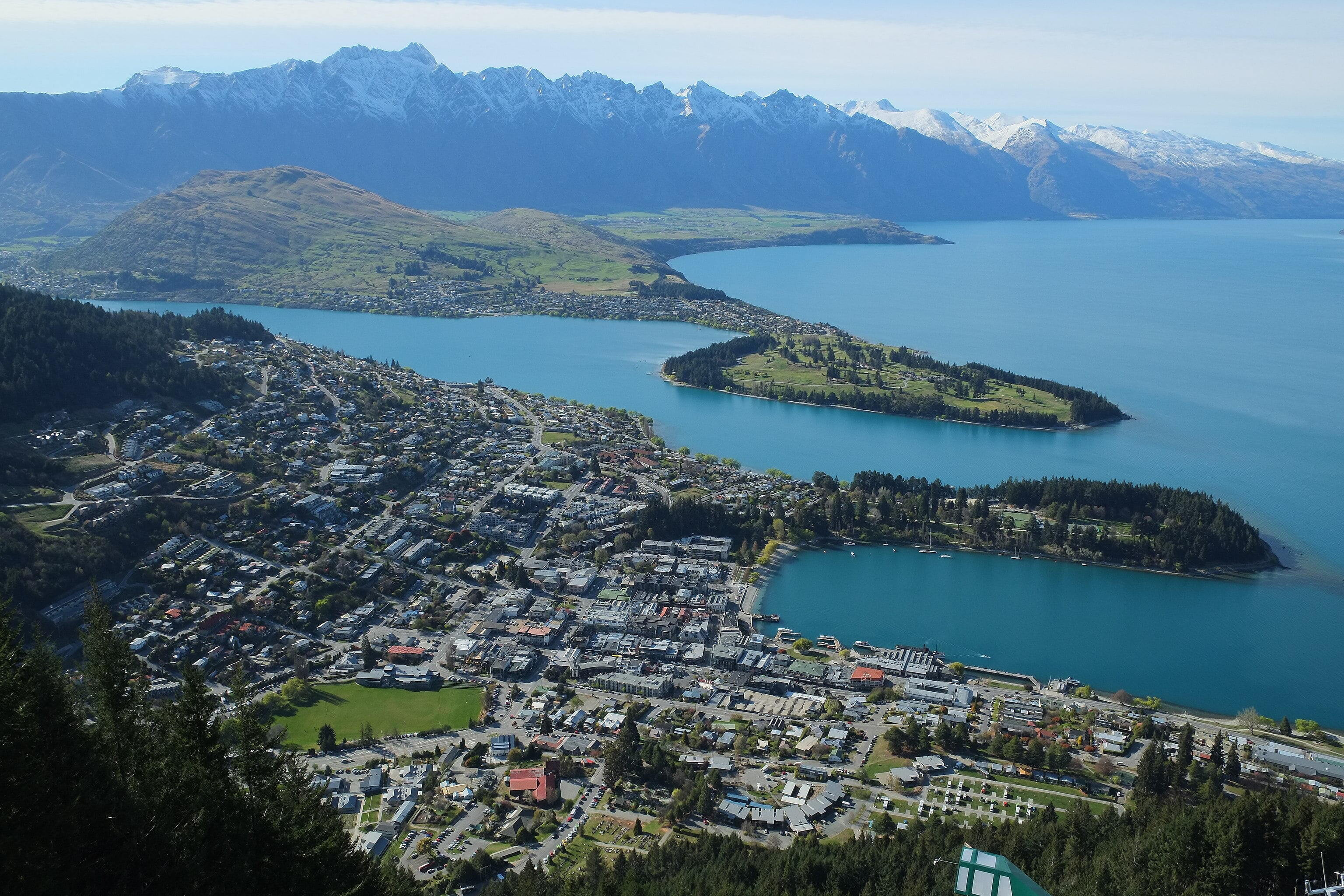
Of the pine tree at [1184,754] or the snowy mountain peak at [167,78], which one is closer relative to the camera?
the pine tree at [1184,754]

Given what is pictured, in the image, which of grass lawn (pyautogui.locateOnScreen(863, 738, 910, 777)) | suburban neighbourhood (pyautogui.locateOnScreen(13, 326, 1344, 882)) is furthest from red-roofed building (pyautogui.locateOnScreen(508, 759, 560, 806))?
grass lawn (pyautogui.locateOnScreen(863, 738, 910, 777))

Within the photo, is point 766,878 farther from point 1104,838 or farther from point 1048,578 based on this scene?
point 1048,578

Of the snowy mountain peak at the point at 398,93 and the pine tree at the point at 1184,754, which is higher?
the snowy mountain peak at the point at 398,93

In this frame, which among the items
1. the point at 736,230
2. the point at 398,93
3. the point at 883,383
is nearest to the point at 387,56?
the point at 398,93

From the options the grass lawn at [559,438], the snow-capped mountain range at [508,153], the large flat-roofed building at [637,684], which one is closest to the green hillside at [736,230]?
the snow-capped mountain range at [508,153]

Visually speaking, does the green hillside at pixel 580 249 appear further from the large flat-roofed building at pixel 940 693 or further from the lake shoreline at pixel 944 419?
the large flat-roofed building at pixel 940 693

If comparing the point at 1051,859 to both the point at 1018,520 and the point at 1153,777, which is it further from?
the point at 1018,520
